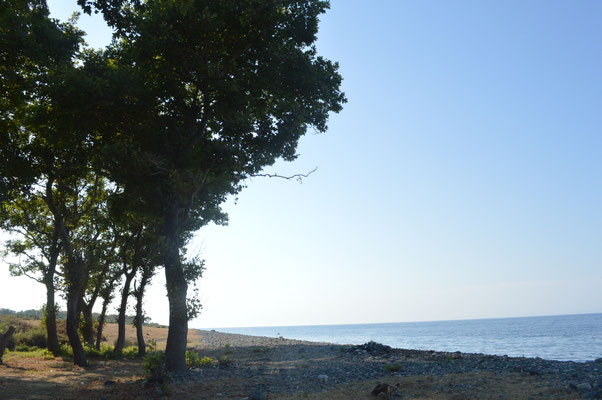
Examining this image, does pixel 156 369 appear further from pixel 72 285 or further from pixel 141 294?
pixel 141 294

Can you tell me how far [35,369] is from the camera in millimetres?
21234

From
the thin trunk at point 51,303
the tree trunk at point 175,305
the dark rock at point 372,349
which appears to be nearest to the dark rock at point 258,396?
the tree trunk at point 175,305

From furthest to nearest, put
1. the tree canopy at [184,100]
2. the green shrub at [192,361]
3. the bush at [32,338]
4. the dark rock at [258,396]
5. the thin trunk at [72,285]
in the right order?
the bush at [32,338], the thin trunk at [72,285], the green shrub at [192,361], the tree canopy at [184,100], the dark rock at [258,396]

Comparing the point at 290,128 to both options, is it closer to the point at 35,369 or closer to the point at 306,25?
the point at 306,25

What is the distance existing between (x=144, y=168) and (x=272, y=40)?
7.97 meters

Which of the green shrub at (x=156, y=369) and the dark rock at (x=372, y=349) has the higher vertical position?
the green shrub at (x=156, y=369)

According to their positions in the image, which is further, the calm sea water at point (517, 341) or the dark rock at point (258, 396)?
the calm sea water at point (517, 341)

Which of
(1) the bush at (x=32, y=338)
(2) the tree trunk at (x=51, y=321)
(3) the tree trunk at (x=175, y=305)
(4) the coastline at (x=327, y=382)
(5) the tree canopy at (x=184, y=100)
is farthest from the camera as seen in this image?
(1) the bush at (x=32, y=338)

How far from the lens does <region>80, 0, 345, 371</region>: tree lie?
55.4 feet

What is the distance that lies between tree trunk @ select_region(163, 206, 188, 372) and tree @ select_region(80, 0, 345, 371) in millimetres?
44

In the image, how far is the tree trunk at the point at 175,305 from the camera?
18250 millimetres

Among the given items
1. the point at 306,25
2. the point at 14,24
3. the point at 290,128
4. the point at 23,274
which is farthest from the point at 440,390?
the point at 23,274

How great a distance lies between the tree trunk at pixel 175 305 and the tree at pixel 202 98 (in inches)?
1.7

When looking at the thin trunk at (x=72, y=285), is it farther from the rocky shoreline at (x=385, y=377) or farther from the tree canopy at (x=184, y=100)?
the rocky shoreline at (x=385, y=377)
